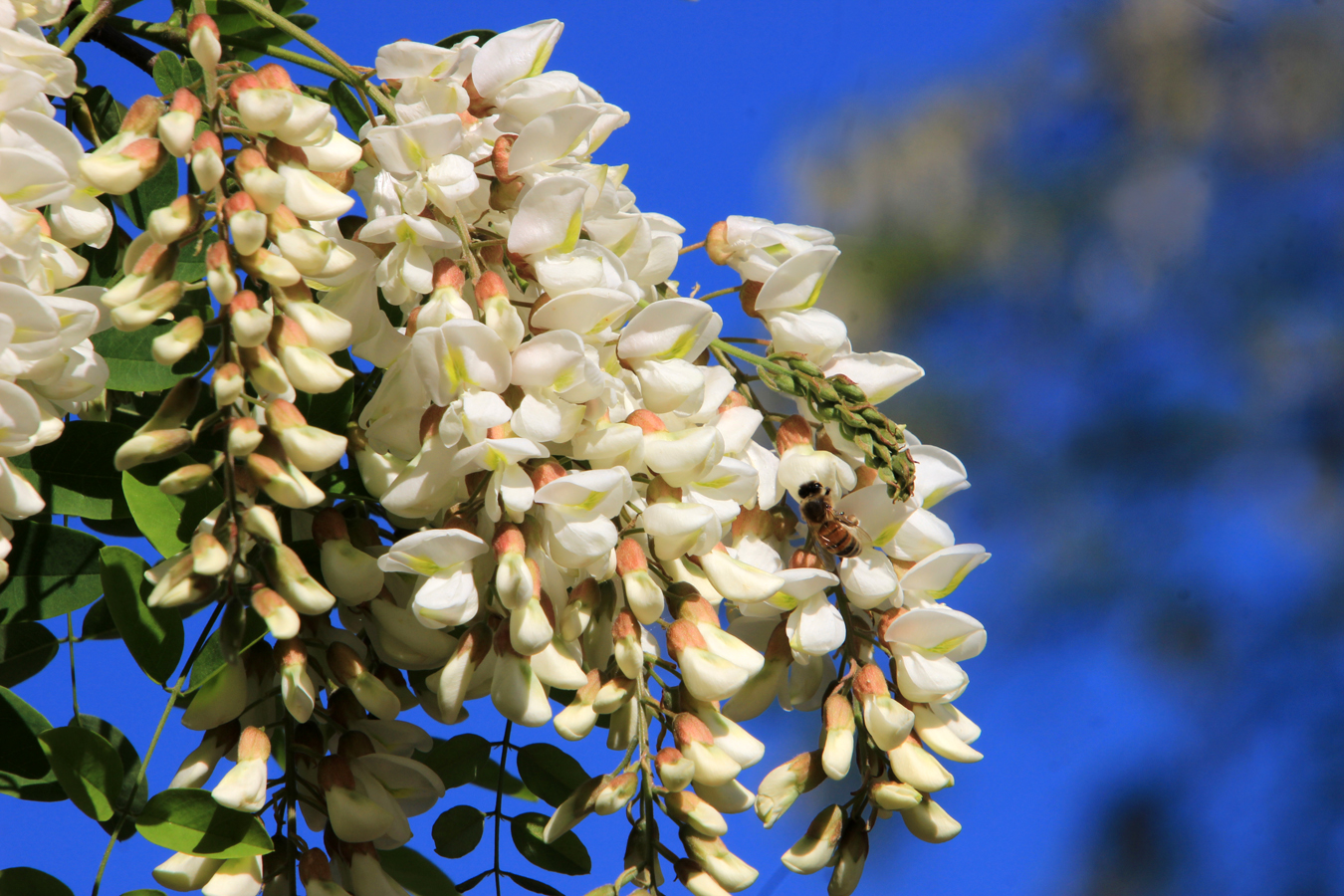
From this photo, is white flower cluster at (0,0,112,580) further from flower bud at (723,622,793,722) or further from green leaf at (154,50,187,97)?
flower bud at (723,622,793,722)

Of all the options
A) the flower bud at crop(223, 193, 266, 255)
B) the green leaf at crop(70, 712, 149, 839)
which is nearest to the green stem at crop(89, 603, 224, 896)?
the green leaf at crop(70, 712, 149, 839)

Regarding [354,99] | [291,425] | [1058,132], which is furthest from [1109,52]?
[291,425]

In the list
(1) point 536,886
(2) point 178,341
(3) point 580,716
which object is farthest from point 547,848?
(2) point 178,341

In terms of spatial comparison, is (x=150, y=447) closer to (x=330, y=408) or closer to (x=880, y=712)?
(x=330, y=408)

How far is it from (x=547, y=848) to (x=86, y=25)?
30cm

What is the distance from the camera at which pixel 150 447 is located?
236mm

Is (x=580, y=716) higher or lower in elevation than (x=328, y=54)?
lower

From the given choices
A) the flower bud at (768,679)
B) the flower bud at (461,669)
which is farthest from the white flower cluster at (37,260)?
the flower bud at (768,679)

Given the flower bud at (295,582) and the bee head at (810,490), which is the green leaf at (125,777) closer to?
the flower bud at (295,582)

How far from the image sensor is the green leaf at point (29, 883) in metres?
0.29

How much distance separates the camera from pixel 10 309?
24 centimetres

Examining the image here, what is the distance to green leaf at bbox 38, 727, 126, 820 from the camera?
29 cm

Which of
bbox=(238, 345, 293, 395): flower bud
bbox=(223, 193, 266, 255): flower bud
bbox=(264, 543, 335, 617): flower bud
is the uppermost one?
bbox=(223, 193, 266, 255): flower bud

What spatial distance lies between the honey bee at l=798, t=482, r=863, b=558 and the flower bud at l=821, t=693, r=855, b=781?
0.15ft
